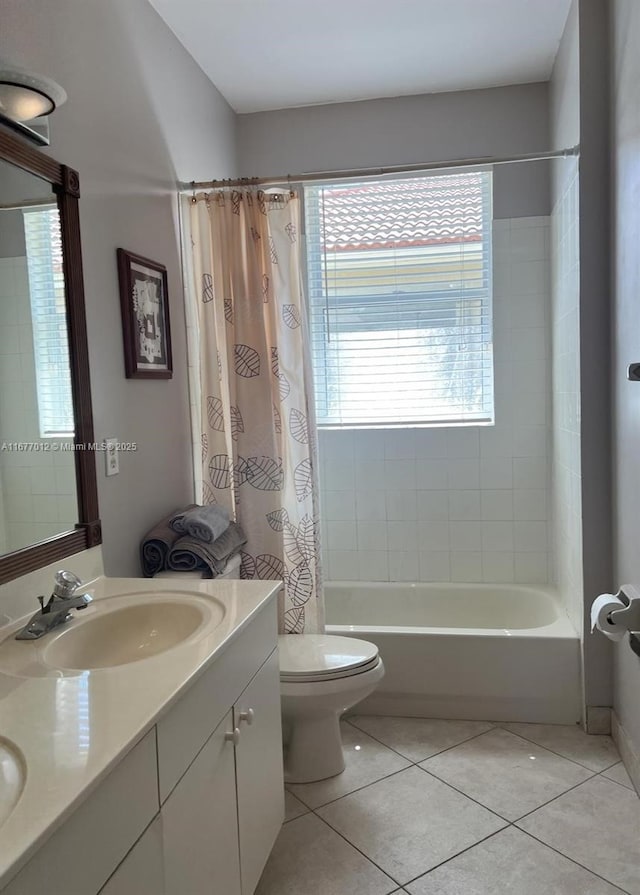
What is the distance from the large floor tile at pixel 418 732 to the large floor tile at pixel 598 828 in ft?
1.52

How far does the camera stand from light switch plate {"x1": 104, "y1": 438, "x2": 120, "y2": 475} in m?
1.95

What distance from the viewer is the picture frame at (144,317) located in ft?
6.86

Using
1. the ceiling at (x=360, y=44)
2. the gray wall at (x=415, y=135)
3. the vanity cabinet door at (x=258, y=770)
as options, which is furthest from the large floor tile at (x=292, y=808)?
the ceiling at (x=360, y=44)

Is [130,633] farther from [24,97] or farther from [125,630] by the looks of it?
[24,97]

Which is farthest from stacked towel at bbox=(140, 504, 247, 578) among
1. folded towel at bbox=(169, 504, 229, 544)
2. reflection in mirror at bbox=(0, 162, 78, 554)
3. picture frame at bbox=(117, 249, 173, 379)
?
picture frame at bbox=(117, 249, 173, 379)

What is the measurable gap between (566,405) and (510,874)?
171 cm

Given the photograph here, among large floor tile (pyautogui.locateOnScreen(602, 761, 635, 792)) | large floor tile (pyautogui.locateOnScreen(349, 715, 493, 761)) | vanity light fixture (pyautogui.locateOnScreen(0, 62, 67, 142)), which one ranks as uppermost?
vanity light fixture (pyautogui.locateOnScreen(0, 62, 67, 142))

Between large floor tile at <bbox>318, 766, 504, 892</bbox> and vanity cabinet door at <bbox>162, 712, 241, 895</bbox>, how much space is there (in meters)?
0.61

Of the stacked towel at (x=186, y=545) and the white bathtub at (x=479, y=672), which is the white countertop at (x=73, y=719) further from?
the white bathtub at (x=479, y=672)

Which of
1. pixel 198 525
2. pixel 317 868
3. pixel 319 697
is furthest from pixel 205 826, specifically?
pixel 198 525

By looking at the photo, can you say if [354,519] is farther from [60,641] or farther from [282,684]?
[60,641]

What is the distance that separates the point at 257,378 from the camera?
2498 mm

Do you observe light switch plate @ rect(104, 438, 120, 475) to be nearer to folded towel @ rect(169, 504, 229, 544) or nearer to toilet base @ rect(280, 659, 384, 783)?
folded towel @ rect(169, 504, 229, 544)

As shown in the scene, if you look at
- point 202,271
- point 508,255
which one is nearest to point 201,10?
point 202,271
